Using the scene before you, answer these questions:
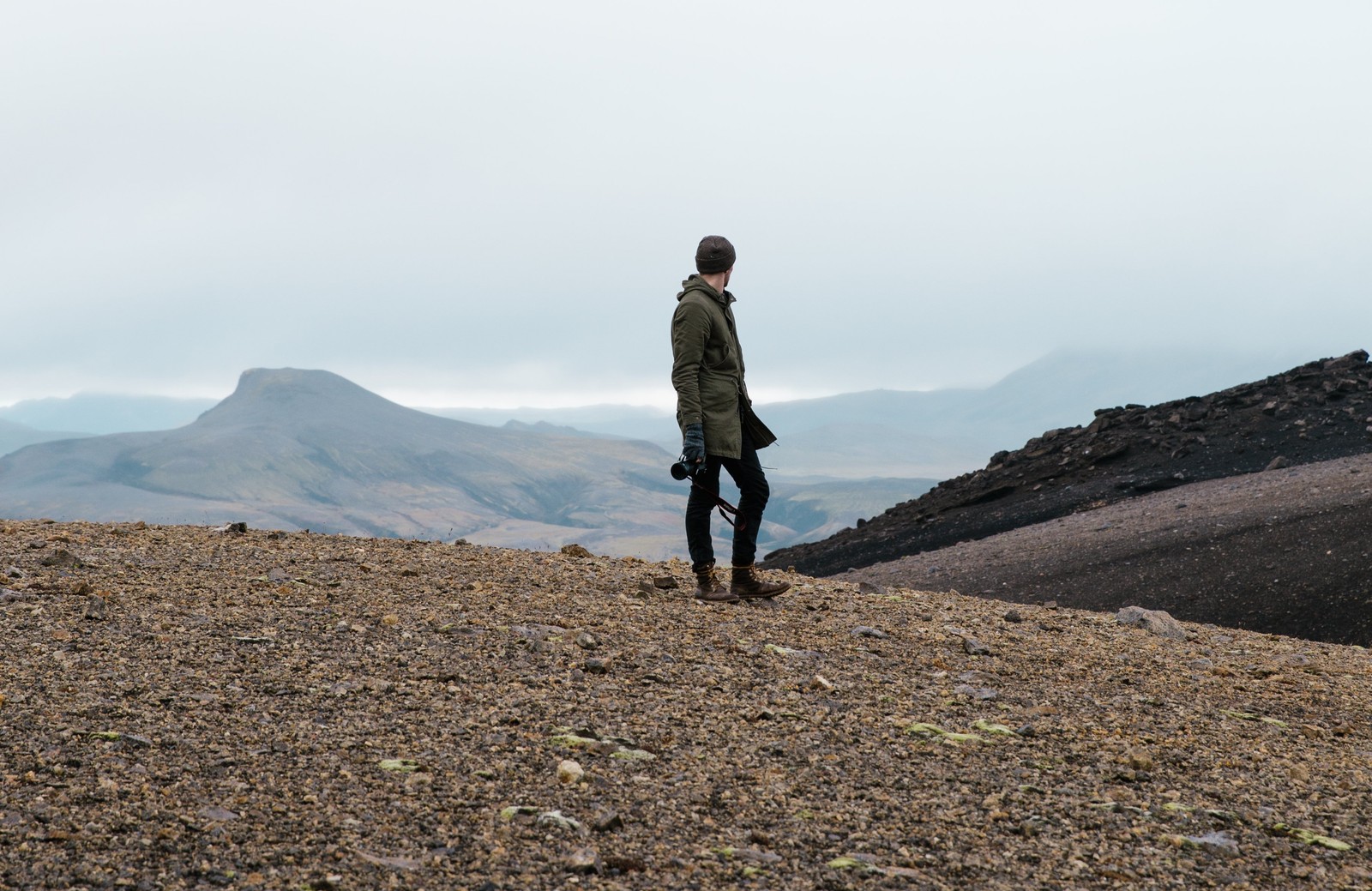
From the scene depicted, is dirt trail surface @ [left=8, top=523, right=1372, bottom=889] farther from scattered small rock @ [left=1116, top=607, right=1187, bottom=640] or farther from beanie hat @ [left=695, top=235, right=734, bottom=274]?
beanie hat @ [left=695, top=235, right=734, bottom=274]

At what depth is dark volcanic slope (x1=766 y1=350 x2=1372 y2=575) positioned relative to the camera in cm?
2864

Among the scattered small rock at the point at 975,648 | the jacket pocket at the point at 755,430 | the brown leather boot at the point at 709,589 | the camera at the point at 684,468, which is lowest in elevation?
the scattered small rock at the point at 975,648

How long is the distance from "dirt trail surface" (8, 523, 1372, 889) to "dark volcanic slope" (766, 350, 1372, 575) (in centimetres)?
1887

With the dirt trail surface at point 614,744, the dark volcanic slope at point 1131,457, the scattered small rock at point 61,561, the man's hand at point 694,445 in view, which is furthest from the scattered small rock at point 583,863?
the dark volcanic slope at point 1131,457

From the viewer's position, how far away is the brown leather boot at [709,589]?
9.88 m

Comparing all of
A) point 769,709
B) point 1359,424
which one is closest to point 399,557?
point 769,709

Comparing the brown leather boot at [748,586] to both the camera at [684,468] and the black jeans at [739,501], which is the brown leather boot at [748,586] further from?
the camera at [684,468]

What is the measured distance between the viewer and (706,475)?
8914 millimetres

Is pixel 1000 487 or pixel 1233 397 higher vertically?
pixel 1233 397

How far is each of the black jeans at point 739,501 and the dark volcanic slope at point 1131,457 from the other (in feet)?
59.0

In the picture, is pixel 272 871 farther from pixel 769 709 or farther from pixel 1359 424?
pixel 1359 424

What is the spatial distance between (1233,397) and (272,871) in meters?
34.3

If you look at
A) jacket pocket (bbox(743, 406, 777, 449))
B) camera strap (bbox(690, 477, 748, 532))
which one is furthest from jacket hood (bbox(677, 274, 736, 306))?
camera strap (bbox(690, 477, 748, 532))

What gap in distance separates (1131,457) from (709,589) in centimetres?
2453
